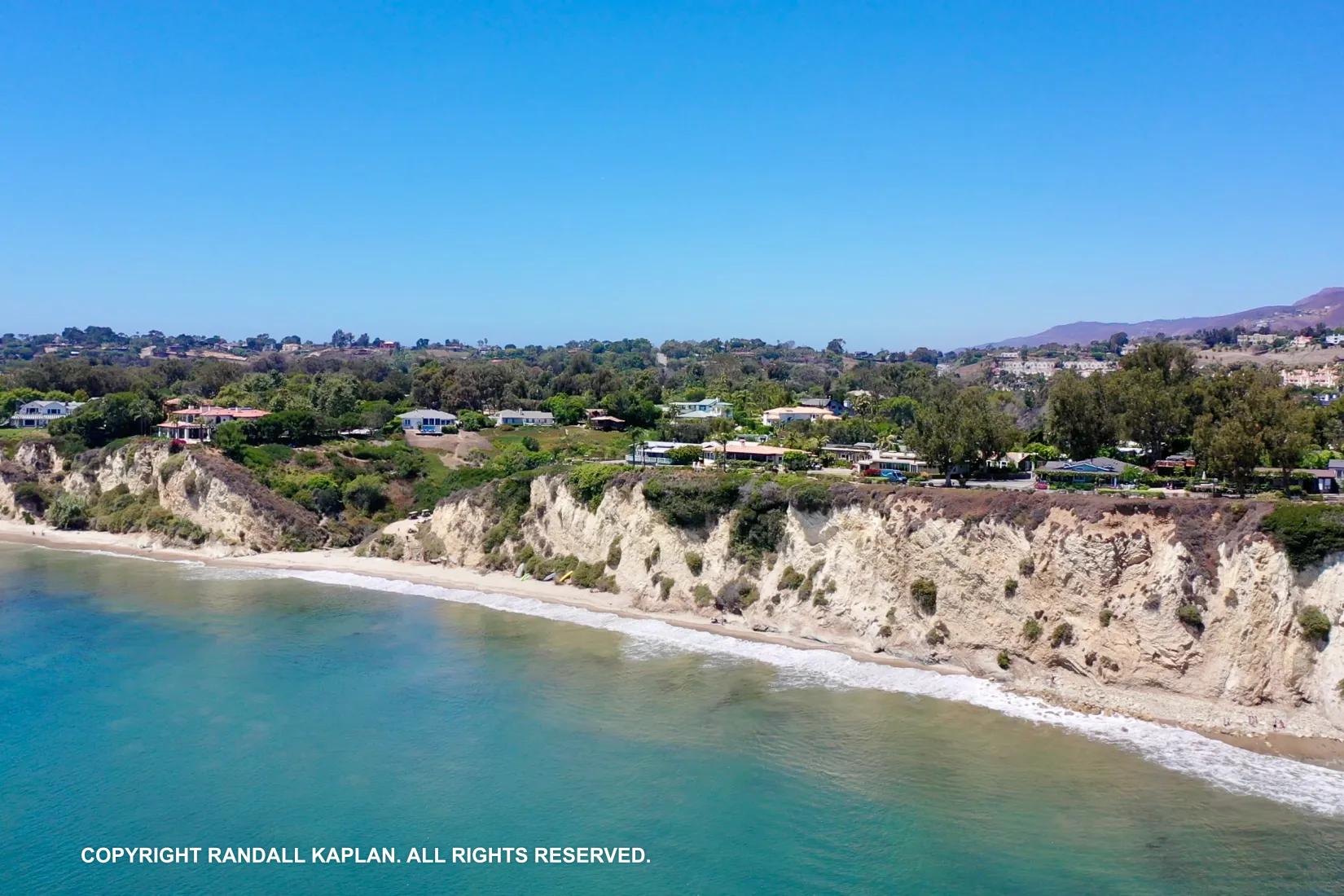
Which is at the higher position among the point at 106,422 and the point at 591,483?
the point at 106,422

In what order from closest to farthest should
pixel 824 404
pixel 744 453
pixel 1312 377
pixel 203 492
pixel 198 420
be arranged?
1. pixel 744 453
2. pixel 203 492
3. pixel 198 420
4. pixel 824 404
5. pixel 1312 377

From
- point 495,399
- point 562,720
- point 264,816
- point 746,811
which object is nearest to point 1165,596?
point 746,811

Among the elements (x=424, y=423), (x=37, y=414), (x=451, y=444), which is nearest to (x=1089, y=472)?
(x=451, y=444)

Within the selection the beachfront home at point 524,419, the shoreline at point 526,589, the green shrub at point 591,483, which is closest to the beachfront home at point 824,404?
the beachfront home at point 524,419

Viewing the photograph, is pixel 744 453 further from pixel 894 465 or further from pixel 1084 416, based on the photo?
pixel 1084 416

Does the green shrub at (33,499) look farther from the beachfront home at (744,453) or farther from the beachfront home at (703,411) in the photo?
the beachfront home at (703,411)

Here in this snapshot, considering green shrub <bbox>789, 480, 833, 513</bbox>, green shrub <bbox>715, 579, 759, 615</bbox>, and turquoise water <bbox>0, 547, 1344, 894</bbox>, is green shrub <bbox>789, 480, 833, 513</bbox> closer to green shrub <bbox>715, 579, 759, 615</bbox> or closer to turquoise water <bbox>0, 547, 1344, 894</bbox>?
green shrub <bbox>715, 579, 759, 615</bbox>
